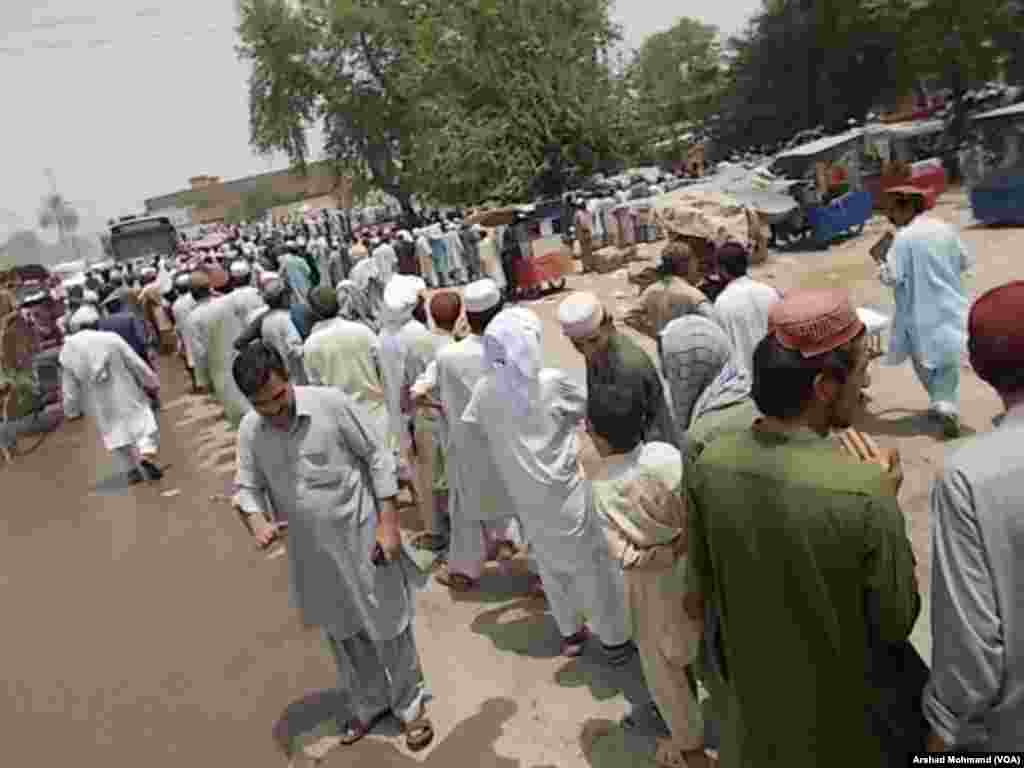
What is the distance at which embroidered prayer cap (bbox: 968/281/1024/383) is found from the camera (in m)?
1.71

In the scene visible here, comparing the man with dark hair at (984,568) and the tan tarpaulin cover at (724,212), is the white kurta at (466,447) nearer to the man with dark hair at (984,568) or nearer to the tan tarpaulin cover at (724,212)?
the man with dark hair at (984,568)

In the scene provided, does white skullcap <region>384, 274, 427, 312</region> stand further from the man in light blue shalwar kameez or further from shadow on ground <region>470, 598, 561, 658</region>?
the man in light blue shalwar kameez

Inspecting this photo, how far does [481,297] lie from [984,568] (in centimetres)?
272

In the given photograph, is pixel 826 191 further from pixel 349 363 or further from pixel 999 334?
pixel 999 334

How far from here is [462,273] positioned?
17.2m

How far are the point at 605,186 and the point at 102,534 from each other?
17.4 meters

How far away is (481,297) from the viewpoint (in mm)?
4070

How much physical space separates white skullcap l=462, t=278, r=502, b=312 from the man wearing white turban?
329 millimetres

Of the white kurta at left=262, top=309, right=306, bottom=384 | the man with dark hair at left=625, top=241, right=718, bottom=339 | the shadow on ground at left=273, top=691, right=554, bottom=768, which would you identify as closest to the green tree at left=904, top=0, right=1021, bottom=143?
the white kurta at left=262, top=309, right=306, bottom=384

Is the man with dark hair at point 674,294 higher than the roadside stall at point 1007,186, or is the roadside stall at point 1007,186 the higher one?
the man with dark hair at point 674,294

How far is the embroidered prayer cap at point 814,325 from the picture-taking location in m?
1.88

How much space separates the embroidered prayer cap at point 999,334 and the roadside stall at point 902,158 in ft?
46.1

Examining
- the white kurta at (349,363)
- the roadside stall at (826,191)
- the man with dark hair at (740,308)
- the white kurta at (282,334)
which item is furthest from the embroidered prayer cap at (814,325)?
the roadside stall at (826,191)

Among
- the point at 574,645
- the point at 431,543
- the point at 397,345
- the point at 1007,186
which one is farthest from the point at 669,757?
the point at 1007,186
